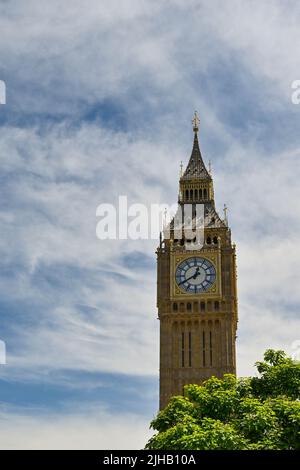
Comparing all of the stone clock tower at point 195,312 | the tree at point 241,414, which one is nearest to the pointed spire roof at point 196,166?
the stone clock tower at point 195,312

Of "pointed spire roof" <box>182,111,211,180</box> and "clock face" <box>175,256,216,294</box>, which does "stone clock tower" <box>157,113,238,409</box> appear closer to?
"clock face" <box>175,256,216,294</box>

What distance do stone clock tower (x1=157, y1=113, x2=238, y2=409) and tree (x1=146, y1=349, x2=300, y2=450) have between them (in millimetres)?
35342

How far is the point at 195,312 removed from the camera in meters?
81.4

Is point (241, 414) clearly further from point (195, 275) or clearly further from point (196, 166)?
point (196, 166)

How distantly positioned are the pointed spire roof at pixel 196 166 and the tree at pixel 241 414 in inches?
1921

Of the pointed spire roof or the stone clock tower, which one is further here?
the pointed spire roof

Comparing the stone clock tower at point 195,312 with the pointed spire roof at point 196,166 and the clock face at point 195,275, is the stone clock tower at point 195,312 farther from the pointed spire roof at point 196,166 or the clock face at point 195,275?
the pointed spire roof at point 196,166

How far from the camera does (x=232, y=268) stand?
82625 millimetres

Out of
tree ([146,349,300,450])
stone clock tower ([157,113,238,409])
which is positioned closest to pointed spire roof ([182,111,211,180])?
stone clock tower ([157,113,238,409])

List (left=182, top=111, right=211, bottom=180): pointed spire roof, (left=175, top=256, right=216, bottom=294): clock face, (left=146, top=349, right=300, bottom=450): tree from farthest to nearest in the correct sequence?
(left=182, top=111, right=211, bottom=180): pointed spire roof
(left=175, top=256, right=216, bottom=294): clock face
(left=146, top=349, right=300, bottom=450): tree

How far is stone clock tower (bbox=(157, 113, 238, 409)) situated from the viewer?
80375 mm

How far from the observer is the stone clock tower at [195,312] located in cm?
8038

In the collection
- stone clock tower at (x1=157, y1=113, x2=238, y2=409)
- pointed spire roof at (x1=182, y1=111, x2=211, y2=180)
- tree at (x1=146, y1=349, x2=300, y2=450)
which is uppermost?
pointed spire roof at (x1=182, y1=111, x2=211, y2=180)
